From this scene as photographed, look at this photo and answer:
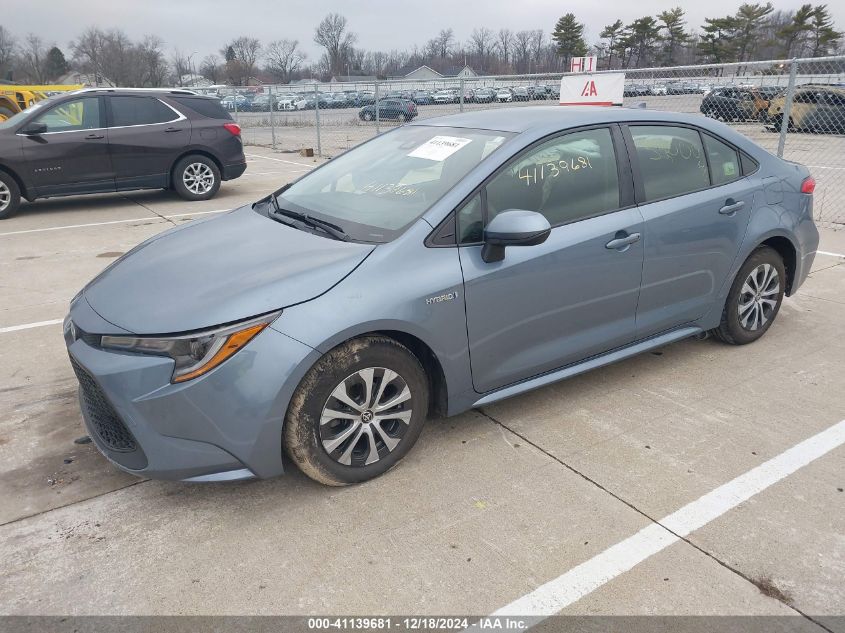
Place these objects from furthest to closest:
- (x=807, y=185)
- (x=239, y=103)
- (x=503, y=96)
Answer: (x=239, y=103) → (x=503, y=96) → (x=807, y=185)

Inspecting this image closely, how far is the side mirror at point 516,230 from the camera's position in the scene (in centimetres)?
289

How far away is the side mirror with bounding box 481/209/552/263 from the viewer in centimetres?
289

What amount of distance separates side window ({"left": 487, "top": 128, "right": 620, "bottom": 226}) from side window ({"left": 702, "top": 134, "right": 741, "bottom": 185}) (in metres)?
0.87

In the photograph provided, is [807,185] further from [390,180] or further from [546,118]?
[390,180]

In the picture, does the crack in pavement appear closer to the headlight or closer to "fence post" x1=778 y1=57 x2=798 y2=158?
the headlight

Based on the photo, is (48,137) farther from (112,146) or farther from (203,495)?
(203,495)

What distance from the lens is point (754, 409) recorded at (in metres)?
3.64

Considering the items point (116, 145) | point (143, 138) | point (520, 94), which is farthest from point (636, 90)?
point (116, 145)

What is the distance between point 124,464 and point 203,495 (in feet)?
1.32

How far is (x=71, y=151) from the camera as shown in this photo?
894 cm

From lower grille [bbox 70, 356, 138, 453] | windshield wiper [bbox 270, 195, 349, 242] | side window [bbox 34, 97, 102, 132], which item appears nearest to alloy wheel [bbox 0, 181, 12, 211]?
side window [bbox 34, 97, 102, 132]

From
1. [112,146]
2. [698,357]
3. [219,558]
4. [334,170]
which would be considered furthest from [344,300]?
[112,146]

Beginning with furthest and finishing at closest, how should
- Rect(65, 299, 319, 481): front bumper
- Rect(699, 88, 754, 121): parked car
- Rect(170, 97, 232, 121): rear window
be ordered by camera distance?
Rect(699, 88, 754, 121): parked car
Rect(170, 97, 232, 121): rear window
Rect(65, 299, 319, 481): front bumper

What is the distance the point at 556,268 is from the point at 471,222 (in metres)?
0.52
